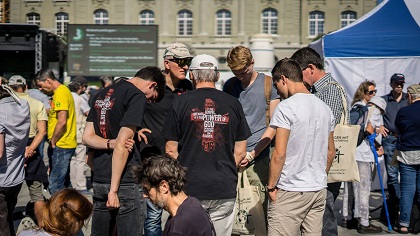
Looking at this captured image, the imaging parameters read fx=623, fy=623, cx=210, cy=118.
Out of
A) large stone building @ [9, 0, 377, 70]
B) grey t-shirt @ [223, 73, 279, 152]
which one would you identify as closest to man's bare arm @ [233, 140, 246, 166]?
grey t-shirt @ [223, 73, 279, 152]

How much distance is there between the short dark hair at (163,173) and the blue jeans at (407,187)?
14.1 ft

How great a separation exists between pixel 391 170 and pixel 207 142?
4.24 m

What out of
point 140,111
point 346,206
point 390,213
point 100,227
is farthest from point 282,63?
point 390,213

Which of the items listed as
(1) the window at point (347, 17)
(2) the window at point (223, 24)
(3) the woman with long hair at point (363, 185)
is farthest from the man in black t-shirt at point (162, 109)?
(1) the window at point (347, 17)

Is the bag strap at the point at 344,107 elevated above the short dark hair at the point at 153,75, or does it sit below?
below

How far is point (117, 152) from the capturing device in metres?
4.17

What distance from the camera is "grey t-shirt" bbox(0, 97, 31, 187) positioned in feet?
17.2

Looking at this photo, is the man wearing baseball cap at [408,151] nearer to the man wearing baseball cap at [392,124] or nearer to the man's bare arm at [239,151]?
the man wearing baseball cap at [392,124]

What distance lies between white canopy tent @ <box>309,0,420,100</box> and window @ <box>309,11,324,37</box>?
47.3 metres

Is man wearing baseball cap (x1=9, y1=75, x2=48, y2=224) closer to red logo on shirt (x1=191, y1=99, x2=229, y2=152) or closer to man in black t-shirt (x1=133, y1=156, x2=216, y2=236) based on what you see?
red logo on shirt (x1=191, y1=99, x2=229, y2=152)

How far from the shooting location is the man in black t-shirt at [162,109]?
16.1 feet

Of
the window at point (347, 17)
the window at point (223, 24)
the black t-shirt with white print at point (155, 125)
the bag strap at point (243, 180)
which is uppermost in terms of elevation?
the window at point (347, 17)

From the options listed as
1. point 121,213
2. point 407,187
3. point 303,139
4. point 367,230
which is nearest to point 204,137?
point 303,139

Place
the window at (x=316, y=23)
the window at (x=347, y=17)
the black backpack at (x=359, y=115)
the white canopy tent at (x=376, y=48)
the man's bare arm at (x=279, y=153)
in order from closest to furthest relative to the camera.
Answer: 1. the man's bare arm at (x=279, y=153)
2. the black backpack at (x=359, y=115)
3. the white canopy tent at (x=376, y=48)
4. the window at (x=316, y=23)
5. the window at (x=347, y=17)
